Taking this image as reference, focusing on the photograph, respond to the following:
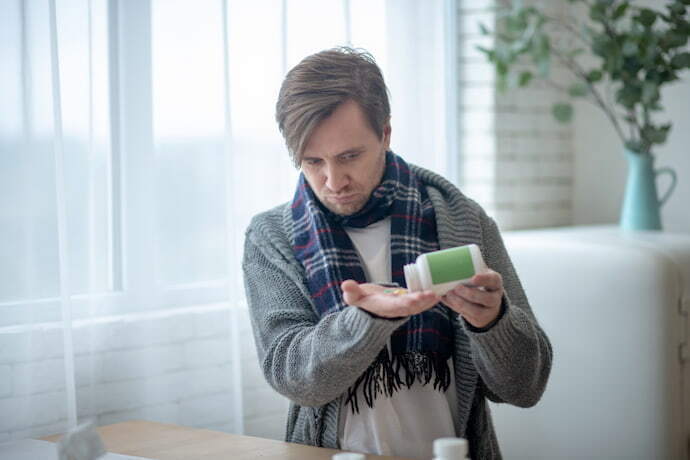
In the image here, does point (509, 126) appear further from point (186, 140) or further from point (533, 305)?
point (186, 140)

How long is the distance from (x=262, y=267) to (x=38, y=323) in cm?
61

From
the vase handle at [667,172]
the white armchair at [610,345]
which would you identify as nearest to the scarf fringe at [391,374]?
the white armchair at [610,345]

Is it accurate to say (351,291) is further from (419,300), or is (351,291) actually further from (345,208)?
(345,208)

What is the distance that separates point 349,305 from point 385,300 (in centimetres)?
21

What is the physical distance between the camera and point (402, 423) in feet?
5.48

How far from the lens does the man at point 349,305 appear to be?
155cm

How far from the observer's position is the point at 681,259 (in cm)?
233

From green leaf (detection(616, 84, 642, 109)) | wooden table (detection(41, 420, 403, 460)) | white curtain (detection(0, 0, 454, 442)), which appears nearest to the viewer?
wooden table (detection(41, 420, 403, 460))

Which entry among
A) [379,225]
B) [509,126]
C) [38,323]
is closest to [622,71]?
[509,126]

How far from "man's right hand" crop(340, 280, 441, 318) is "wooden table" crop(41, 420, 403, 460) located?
0.29 meters

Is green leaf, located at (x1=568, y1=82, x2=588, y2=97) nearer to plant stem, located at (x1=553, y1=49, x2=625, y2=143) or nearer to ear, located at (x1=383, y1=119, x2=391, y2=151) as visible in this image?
plant stem, located at (x1=553, y1=49, x2=625, y2=143)

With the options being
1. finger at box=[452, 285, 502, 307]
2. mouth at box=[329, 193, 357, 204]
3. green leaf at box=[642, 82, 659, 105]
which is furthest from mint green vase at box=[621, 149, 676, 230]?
finger at box=[452, 285, 502, 307]

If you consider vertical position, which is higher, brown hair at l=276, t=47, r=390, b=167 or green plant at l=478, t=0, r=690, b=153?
green plant at l=478, t=0, r=690, b=153

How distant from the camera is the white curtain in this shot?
1.93 meters
